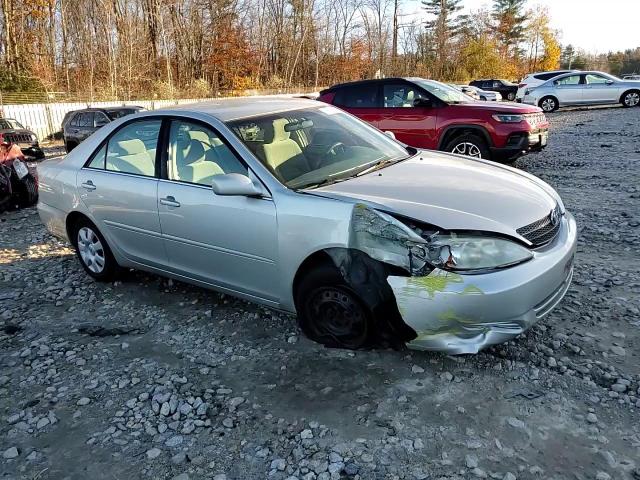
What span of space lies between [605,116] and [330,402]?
18.0 meters

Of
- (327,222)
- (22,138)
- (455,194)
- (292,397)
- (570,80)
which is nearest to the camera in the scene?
(292,397)

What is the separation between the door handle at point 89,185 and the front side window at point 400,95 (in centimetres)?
575

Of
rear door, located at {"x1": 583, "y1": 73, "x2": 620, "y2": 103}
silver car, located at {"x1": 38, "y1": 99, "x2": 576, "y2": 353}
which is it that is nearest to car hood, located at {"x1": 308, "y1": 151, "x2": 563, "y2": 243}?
silver car, located at {"x1": 38, "y1": 99, "x2": 576, "y2": 353}

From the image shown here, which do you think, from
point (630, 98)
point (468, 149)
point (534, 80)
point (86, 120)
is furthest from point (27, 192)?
point (630, 98)

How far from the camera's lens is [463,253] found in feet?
8.56

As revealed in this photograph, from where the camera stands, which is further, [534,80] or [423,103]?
[534,80]

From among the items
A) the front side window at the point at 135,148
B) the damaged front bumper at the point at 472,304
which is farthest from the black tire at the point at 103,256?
the damaged front bumper at the point at 472,304

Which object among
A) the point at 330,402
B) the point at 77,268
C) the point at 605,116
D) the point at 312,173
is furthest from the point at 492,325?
the point at 605,116

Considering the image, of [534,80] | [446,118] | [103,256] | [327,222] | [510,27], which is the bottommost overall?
[103,256]

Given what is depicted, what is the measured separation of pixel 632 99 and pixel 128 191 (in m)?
21.4

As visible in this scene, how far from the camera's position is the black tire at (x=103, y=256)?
4.43 m

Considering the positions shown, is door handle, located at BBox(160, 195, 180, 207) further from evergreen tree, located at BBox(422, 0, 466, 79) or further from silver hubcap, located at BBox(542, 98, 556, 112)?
evergreen tree, located at BBox(422, 0, 466, 79)

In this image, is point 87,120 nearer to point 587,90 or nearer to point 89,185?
point 89,185

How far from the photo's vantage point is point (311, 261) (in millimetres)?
3039
